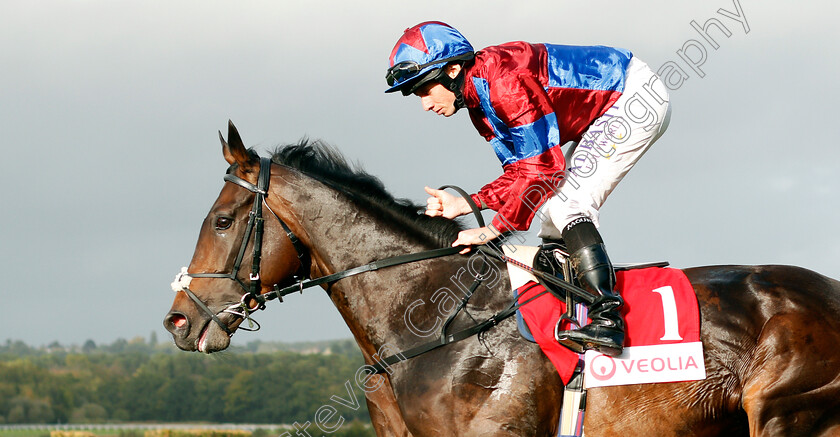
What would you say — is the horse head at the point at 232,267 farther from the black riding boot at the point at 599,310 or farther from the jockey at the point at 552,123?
the black riding boot at the point at 599,310

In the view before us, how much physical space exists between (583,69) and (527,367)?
5.37ft

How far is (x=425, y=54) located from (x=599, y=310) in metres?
1.62

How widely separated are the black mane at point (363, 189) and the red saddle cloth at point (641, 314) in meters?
0.63

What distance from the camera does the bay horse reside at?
3.74 metres

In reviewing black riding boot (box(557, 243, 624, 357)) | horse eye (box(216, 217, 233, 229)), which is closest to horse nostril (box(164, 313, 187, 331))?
horse eye (box(216, 217, 233, 229))

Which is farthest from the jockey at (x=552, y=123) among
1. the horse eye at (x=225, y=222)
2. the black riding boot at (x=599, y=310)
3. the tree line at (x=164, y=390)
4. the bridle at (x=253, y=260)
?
the tree line at (x=164, y=390)

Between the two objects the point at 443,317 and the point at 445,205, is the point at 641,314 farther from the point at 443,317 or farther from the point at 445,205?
the point at 445,205

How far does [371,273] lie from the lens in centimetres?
420

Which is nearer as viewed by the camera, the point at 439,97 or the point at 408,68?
the point at 408,68

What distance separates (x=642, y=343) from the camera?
3830 millimetres

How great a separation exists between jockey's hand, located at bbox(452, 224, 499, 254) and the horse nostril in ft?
5.16

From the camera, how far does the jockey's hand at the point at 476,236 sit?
4094 millimetres

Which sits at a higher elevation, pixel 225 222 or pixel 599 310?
pixel 225 222

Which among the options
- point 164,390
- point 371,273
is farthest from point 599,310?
point 164,390
